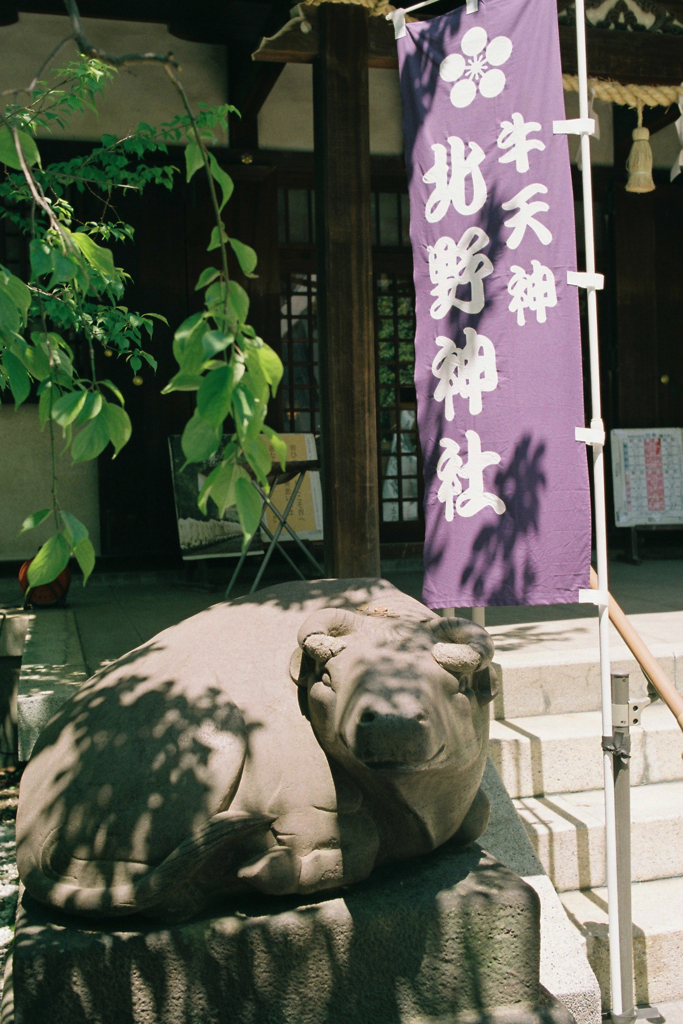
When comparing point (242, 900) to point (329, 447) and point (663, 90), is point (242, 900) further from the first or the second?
point (663, 90)

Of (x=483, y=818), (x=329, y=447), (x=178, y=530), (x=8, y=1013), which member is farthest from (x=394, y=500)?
(x=8, y=1013)

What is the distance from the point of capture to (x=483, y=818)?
283 centimetres

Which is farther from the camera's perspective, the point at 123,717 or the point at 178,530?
the point at 178,530

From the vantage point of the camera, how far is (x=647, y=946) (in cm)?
Result: 353

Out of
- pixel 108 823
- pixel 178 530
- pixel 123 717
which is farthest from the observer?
pixel 178 530

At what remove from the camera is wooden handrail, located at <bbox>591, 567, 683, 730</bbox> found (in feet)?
11.3

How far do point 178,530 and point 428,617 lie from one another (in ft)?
18.8

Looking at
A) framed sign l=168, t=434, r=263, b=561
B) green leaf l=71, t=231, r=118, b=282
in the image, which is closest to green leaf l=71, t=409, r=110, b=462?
green leaf l=71, t=231, r=118, b=282

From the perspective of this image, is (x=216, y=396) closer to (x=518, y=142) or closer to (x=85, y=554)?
(x=85, y=554)

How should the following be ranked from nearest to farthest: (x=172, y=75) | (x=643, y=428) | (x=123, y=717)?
(x=172, y=75) → (x=123, y=717) → (x=643, y=428)

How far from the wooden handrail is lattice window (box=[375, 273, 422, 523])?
5805 millimetres

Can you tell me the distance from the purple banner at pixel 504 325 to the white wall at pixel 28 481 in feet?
17.0

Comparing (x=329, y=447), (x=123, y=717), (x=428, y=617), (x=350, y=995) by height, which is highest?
(x=329, y=447)

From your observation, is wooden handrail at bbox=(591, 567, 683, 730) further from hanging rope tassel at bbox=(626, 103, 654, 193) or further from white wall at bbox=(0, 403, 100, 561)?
white wall at bbox=(0, 403, 100, 561)
